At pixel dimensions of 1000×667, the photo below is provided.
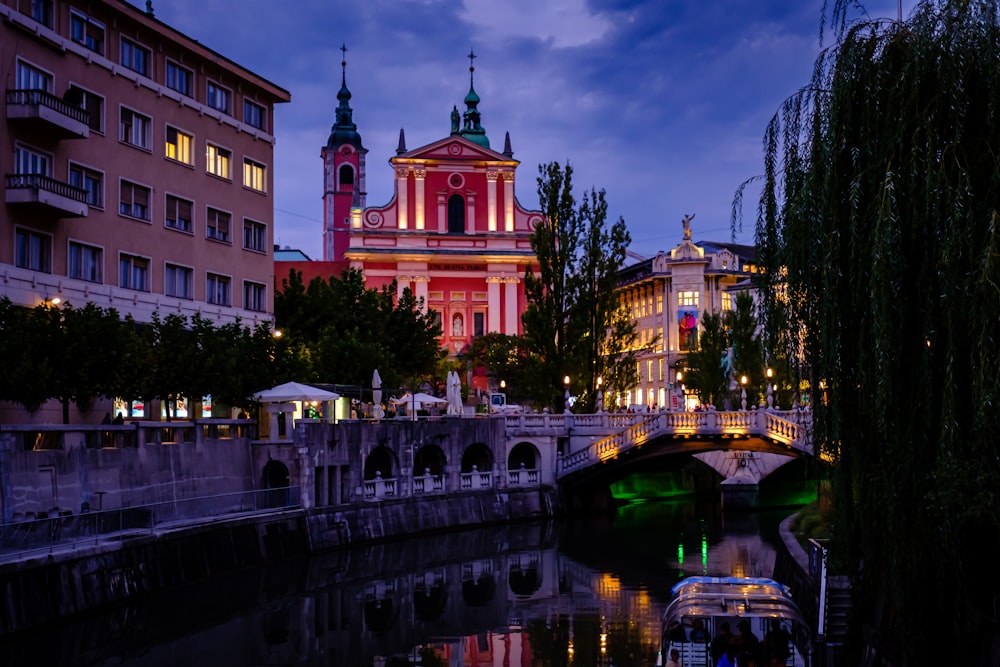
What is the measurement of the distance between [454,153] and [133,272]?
56.8 metres

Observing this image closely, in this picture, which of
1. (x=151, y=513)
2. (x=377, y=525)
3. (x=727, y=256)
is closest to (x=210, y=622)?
(x=151, y=513)

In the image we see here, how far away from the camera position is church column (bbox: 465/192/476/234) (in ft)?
352

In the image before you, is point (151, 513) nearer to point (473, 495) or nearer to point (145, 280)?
point (145, 280)

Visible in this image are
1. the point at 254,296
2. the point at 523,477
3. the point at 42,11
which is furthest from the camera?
the point at 523,477

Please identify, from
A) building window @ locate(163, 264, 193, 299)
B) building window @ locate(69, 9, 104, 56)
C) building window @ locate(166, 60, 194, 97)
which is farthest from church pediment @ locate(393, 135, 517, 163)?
building window @ locate(69, 9, 104, 56)

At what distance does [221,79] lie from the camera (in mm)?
58875

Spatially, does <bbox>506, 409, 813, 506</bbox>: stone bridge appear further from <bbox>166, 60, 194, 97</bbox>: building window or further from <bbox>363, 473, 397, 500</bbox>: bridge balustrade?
<bbox>166, 60, 194, 97</bbox>: building window

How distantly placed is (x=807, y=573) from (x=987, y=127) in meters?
14.4

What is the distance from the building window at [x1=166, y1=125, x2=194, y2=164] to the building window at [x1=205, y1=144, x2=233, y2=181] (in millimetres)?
1240

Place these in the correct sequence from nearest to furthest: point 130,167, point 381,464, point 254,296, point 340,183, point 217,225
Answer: point 130,167 → point 217,225 → point 381,464 → point 254,296 → point 340,183

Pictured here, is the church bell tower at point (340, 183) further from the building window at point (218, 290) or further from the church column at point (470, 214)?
the building window at point (218, 290)

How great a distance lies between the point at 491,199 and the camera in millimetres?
107500

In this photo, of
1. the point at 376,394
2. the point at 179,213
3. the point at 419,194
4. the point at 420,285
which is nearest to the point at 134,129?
the point at 179,213

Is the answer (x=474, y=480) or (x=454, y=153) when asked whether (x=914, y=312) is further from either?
(x=454, y=153)
